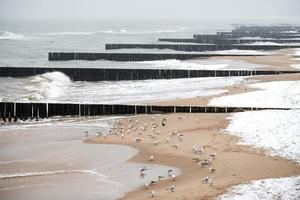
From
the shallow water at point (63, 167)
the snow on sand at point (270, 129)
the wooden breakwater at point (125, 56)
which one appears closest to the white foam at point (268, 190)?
the snow on sand at point (270, 129)

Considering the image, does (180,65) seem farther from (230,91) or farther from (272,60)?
(230,91)

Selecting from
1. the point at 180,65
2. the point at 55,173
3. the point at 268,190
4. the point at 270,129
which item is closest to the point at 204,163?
the point at 268,190

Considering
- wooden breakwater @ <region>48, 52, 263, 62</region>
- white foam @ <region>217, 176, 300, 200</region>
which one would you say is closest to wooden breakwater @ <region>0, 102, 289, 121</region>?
white foam @ <region>217, 176, 300, 200</region>

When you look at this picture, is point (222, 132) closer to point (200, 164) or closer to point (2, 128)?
point (200, 164)

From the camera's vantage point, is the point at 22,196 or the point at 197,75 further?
the point at 197,75

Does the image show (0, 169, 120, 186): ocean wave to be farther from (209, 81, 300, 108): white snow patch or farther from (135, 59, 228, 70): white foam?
(135, 59, 228, 70): white foam

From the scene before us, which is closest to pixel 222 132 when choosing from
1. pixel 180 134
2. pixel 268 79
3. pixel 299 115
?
pixel 180 134
